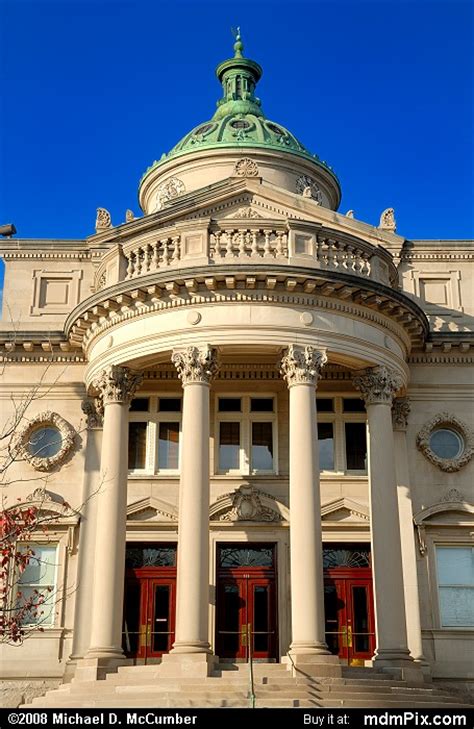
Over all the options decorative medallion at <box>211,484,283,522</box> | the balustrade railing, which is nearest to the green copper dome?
the balustrade railing

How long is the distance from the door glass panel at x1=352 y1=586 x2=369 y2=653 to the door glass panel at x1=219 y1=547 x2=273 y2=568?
2582 mm

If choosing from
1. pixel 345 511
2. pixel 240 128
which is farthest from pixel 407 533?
pixel 240 128

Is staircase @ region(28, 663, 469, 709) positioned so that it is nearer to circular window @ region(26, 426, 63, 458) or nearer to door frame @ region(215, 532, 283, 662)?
door frame @ region(215, 532, 283, 662)

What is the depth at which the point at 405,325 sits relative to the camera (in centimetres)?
2609

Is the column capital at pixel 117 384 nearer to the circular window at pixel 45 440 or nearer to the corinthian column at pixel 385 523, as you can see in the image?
the circular window at pixel 45 440

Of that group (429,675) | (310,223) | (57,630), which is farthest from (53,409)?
(429,675)

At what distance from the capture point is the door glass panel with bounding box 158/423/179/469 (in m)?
27.6

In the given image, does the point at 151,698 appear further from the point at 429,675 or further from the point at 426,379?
the point at 426,379

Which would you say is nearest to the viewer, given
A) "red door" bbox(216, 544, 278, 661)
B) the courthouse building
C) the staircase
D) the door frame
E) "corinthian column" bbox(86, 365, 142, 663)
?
the staircase

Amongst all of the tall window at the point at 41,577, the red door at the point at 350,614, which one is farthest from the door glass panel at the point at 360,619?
the tall window at the point at 41,577

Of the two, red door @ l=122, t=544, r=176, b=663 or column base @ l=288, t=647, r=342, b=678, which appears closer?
column base @ l=288, t=647, r=342, b=678

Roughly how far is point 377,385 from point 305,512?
449 cm

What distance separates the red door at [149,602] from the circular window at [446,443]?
8.34m
